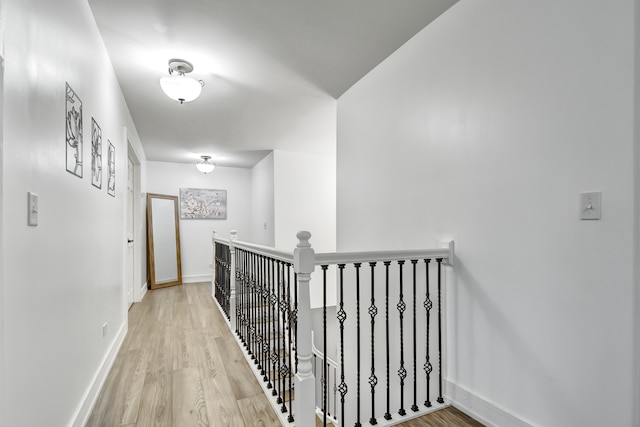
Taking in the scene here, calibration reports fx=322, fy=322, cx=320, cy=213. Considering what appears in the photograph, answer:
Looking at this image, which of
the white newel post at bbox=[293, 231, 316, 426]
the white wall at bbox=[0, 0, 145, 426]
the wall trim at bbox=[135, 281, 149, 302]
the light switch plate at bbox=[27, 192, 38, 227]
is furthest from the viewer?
the wall trim at bbox=[135, 281, 149, 302]

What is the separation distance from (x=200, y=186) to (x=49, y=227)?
5.30 m

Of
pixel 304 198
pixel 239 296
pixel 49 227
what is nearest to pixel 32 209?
pixel 49 227

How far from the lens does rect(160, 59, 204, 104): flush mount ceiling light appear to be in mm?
2484

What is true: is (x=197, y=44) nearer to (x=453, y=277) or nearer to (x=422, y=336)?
(x=453, y=277)

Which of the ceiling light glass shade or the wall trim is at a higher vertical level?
the ceiling light glass shade

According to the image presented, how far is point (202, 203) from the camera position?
6465mm

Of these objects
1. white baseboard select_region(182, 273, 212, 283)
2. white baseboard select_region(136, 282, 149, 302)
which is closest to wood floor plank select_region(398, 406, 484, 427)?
white baseboard select_region(136, 282, 149, 302)

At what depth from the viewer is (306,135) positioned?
4.46m

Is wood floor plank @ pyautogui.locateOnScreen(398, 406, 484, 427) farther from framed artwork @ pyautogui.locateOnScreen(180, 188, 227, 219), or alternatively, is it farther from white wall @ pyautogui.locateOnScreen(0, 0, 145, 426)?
framed artwork @ pyautogui.locateOnScreen(180, 188, 227, 219)

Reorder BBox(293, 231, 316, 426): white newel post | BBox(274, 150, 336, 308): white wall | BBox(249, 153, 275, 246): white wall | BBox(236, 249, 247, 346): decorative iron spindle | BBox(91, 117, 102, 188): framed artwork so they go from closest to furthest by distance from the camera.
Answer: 1. BBox(293, 231, 316, 426): white newel post
2. BBox(91, 117, 102, 188): framed artwork
3. BBox(236, 249, 247, 346): decorative iron spindle
4. BBox(274, 150, 336, 308): white wall
5. BBox(249, 153, 275, 246): white wall

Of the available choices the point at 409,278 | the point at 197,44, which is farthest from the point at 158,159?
the point at 409,278

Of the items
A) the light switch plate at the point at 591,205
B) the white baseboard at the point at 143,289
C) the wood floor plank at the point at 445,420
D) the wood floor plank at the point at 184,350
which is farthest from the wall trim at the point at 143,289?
the light switch plate at the point at 591,205

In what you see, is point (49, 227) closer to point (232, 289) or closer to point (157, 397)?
point (157, 397)

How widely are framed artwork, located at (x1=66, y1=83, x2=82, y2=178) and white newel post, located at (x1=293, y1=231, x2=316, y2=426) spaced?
123 centimetres
